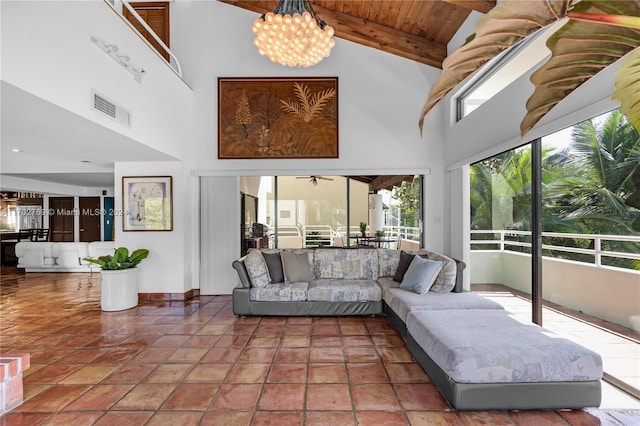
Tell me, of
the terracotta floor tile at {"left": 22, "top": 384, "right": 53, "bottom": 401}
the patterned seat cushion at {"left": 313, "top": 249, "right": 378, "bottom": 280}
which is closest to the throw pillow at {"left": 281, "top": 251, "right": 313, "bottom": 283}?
the patterned seat cushion at {"left": 313, "top": 249, "right": 378, "bottom": 280}

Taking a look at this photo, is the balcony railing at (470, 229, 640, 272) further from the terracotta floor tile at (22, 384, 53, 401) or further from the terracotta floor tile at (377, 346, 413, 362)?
the terracotta floor tile at (22, 384, 53, 401)

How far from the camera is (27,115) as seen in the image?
283 cm

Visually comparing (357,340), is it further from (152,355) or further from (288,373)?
(152,355)

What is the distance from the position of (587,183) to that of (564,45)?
2.78m

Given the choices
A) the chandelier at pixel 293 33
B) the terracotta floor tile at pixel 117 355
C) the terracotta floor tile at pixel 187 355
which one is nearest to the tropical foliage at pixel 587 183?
the chandelier at pixel 293 33

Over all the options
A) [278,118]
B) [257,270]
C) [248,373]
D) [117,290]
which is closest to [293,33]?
[278,118]

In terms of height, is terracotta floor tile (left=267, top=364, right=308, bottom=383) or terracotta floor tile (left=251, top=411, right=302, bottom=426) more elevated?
terracotta floor tile (left=267, top=364, right=308, bottom=383)

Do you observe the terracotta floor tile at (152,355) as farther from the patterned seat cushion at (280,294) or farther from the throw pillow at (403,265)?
the throw pillow at (403,265)

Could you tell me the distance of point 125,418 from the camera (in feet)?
7.07

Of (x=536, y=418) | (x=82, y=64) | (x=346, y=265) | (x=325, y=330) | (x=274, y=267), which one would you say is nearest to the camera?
(x=536, y=418)

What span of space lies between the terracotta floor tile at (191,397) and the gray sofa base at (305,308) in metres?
1.58

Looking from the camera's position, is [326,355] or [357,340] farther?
[357,340]

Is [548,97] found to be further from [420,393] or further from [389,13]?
[389,13]

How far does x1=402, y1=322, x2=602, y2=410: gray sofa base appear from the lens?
2.13 m
